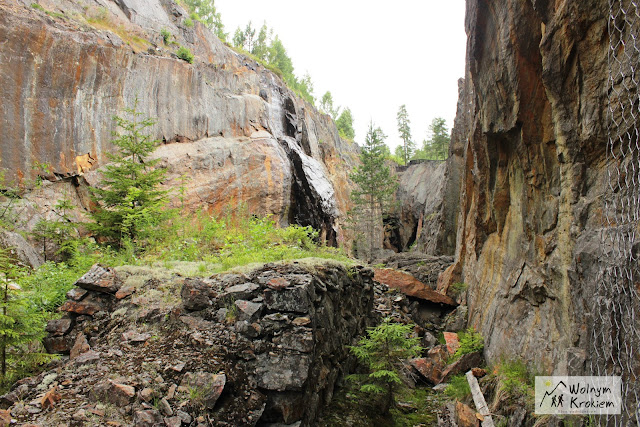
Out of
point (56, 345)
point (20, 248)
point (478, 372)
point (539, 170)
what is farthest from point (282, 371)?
point (20, 248)

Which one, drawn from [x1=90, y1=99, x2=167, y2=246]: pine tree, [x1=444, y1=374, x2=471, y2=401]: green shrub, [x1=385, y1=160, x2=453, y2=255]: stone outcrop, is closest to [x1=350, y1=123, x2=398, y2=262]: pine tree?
[x1=385, y1=160, x2=453, y2=255]: stone outcrop

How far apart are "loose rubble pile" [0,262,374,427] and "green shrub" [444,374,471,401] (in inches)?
108

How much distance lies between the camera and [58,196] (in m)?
11.5

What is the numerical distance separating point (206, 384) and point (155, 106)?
1380 centimetres

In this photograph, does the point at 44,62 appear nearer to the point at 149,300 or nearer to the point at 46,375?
the point at 149,300

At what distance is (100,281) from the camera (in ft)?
17.9

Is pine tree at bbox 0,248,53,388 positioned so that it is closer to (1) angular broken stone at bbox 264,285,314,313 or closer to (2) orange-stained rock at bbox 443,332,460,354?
(1) angular broken stone at bbox 264,285,314,313

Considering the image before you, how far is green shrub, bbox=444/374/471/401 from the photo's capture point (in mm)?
7055

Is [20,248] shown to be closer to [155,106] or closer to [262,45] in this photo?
[155,106]

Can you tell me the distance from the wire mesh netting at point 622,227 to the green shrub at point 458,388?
147 inches

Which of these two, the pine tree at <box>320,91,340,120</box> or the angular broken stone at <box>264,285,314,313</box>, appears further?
the pine tree at <box>320,91,340,120</box>

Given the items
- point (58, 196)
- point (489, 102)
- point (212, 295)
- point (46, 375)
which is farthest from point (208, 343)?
point (58, 196)

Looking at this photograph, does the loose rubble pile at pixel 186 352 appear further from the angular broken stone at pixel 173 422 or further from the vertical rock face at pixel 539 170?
the vertical rock face at pixel 539 170

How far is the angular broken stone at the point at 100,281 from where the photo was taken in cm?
537
